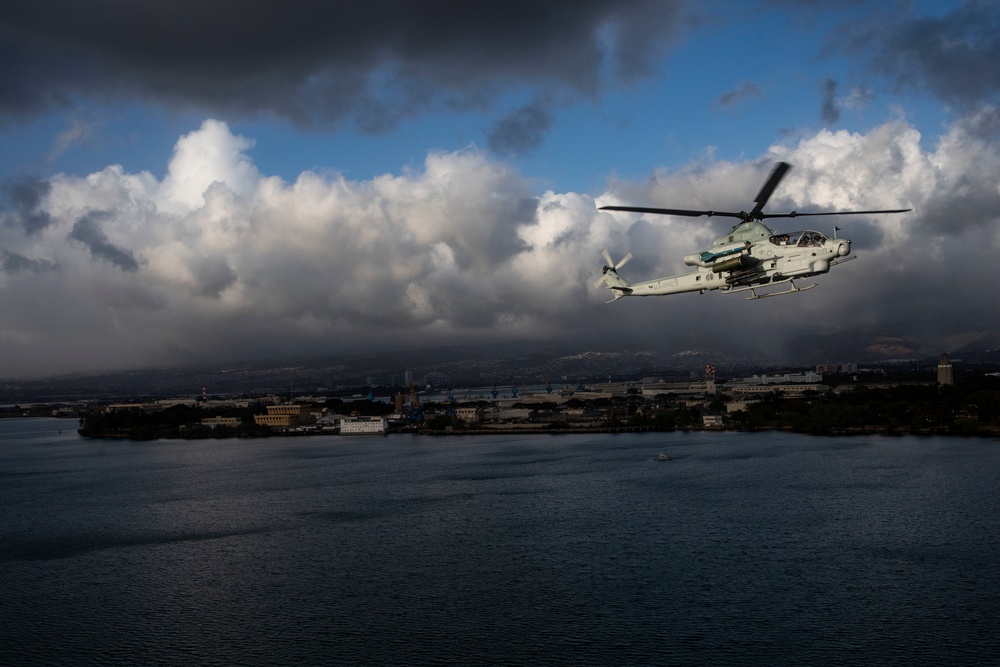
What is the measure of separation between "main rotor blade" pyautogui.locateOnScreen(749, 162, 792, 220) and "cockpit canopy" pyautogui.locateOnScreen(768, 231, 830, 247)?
28 centimetres

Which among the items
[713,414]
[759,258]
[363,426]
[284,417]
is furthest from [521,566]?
[284,417]

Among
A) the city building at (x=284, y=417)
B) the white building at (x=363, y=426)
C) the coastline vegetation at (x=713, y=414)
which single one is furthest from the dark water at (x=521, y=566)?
the city building at (x=284, y=417)

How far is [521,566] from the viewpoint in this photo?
1109 cm

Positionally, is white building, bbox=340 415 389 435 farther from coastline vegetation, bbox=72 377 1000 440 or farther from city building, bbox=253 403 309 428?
city building, bbox=253 403 309 428

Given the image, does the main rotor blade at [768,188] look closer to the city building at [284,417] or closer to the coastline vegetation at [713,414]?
the coastline vegetation at [713,414]

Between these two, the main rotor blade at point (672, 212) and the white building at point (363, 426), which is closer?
the main rotor blade at point (672, 212)

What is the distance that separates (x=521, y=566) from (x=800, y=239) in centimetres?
548

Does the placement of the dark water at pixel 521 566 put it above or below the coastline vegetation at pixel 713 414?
below

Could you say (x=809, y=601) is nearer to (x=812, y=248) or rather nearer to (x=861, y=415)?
(x=812, y=248)

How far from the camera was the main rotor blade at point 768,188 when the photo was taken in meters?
7.05

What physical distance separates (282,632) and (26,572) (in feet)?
15.7

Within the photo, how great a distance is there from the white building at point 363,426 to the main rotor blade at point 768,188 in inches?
1127

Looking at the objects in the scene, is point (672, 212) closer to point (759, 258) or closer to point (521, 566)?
point (759, 258)

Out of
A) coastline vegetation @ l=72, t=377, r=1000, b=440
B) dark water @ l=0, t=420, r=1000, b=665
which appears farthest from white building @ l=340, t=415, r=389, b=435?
A: dark water @ l=0, t=420, r=1000, b=665
